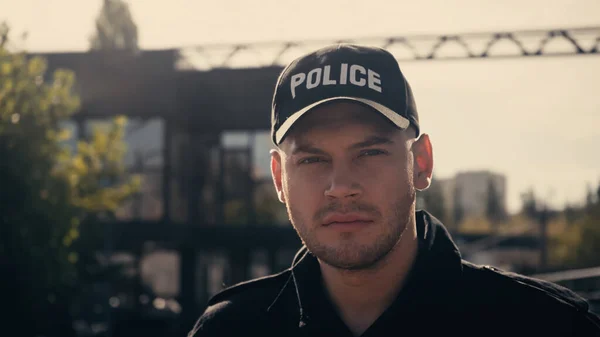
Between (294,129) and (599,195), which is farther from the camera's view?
(599,195)

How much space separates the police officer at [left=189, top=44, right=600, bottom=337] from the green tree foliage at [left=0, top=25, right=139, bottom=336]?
11.1 metres

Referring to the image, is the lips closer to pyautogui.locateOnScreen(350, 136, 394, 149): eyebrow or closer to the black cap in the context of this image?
pyautogui.locateOnScreen(350, 136, 394, 149): eyebrow

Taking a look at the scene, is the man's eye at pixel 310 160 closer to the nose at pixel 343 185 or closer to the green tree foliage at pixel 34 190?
the nose at pixel 343 185

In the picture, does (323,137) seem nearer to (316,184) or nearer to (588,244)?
(316,184)

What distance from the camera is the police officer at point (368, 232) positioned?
9.07 feet

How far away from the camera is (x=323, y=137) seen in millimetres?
2916

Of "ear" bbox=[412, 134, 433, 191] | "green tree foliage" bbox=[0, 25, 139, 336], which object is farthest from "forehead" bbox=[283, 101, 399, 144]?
"green tree foliage" bbox=[0, 25, 139, 336]

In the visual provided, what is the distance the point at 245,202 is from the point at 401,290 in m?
37.4

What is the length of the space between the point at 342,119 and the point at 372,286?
59 centimetres

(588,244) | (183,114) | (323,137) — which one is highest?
(183,114)

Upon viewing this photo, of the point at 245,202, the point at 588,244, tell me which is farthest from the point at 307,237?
the point at 588,244

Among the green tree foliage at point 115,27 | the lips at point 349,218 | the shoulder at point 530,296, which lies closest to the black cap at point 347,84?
the lips at point 349,218

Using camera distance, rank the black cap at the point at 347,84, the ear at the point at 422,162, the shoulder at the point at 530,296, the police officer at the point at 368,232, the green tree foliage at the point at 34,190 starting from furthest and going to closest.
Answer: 1. the green tree foliage at the point at 34,190
2. the ear at the point at 422,162
3. the black cap at the point at 347,84
4. the police officer at the point at 368,232
5. the shoulder at the point at 530,296

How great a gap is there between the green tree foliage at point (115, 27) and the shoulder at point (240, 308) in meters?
41.2
